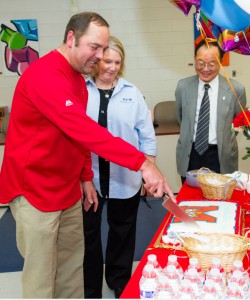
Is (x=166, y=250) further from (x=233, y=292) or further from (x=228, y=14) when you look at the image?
(x=228, y=14)

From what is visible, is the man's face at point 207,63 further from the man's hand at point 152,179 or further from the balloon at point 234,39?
the man's hand at point 152,179

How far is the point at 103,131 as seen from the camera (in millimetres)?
1604

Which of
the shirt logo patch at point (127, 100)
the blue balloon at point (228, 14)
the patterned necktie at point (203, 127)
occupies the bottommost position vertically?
the patterned necktie at point (203, 127)

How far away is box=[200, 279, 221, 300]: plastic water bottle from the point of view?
1170 millimetres

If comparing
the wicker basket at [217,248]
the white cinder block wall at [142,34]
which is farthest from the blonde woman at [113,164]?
the white cinder block wall at [142,34]

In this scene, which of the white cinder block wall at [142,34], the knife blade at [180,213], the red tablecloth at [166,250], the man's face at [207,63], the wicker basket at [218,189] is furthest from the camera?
the white cinder block wall at [142,34]

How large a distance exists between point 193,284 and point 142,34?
188 inches

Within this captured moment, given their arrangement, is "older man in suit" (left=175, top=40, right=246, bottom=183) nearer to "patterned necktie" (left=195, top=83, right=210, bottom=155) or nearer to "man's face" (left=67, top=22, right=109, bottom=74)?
"patterned necktie" (left=195, top=83, right=210, bottom=155)

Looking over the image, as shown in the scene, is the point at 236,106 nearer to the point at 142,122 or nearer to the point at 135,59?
the point at 142,122

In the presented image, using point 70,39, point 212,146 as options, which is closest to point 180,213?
point 70,39

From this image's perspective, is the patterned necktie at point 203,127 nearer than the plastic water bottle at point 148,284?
No

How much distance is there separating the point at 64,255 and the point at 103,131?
2.66ft

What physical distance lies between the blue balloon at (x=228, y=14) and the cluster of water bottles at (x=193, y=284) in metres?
1.01

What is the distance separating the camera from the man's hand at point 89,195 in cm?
230
